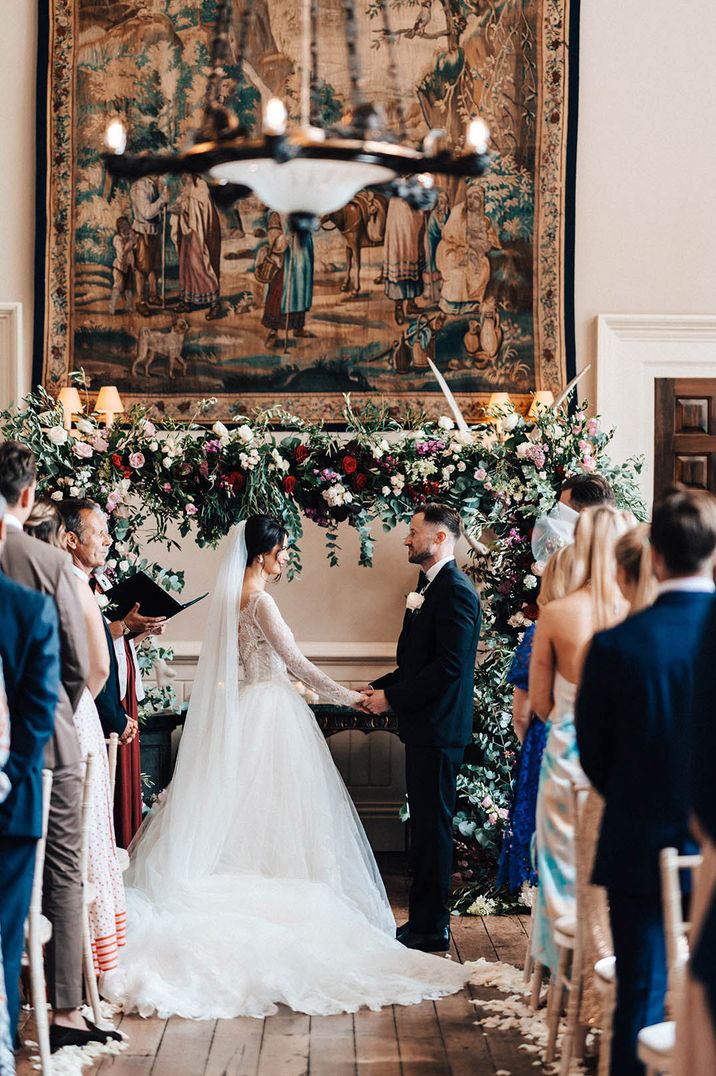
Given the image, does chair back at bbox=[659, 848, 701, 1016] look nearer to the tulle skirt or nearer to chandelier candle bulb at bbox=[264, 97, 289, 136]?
chandelier candle bulb at bbox=[264, 97, 289, 136]

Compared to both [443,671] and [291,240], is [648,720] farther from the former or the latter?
[291,240]

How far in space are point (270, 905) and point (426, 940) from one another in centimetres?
78

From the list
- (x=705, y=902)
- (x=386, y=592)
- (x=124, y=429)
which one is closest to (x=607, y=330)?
(x=386, y=592)

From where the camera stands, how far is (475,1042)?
4609mm

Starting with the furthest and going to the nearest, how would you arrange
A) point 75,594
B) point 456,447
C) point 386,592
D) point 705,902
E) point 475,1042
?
1. point 386,592
2. point 456,447
3. point 475,1042
4. point 75,594
5. point 705,902

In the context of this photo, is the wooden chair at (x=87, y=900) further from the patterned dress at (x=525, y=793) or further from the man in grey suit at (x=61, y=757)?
the patterned dress at (x=525, y=793)

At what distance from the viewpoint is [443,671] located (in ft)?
19.0

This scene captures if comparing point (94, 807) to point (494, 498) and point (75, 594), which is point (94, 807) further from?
point (494, 498)

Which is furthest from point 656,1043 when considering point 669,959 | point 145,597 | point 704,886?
point 145,597

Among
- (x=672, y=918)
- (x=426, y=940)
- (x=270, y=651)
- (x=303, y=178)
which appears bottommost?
(x=426, y=940)

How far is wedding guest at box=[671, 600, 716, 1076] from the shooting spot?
1.66 m

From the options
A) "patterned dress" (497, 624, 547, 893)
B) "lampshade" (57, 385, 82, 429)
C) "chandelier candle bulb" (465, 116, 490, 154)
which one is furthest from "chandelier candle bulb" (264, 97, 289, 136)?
"lampshade" (57, 385, 82, 429)

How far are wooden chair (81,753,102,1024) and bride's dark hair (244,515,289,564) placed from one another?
6.12 feet

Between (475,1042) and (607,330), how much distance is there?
4953 mm
